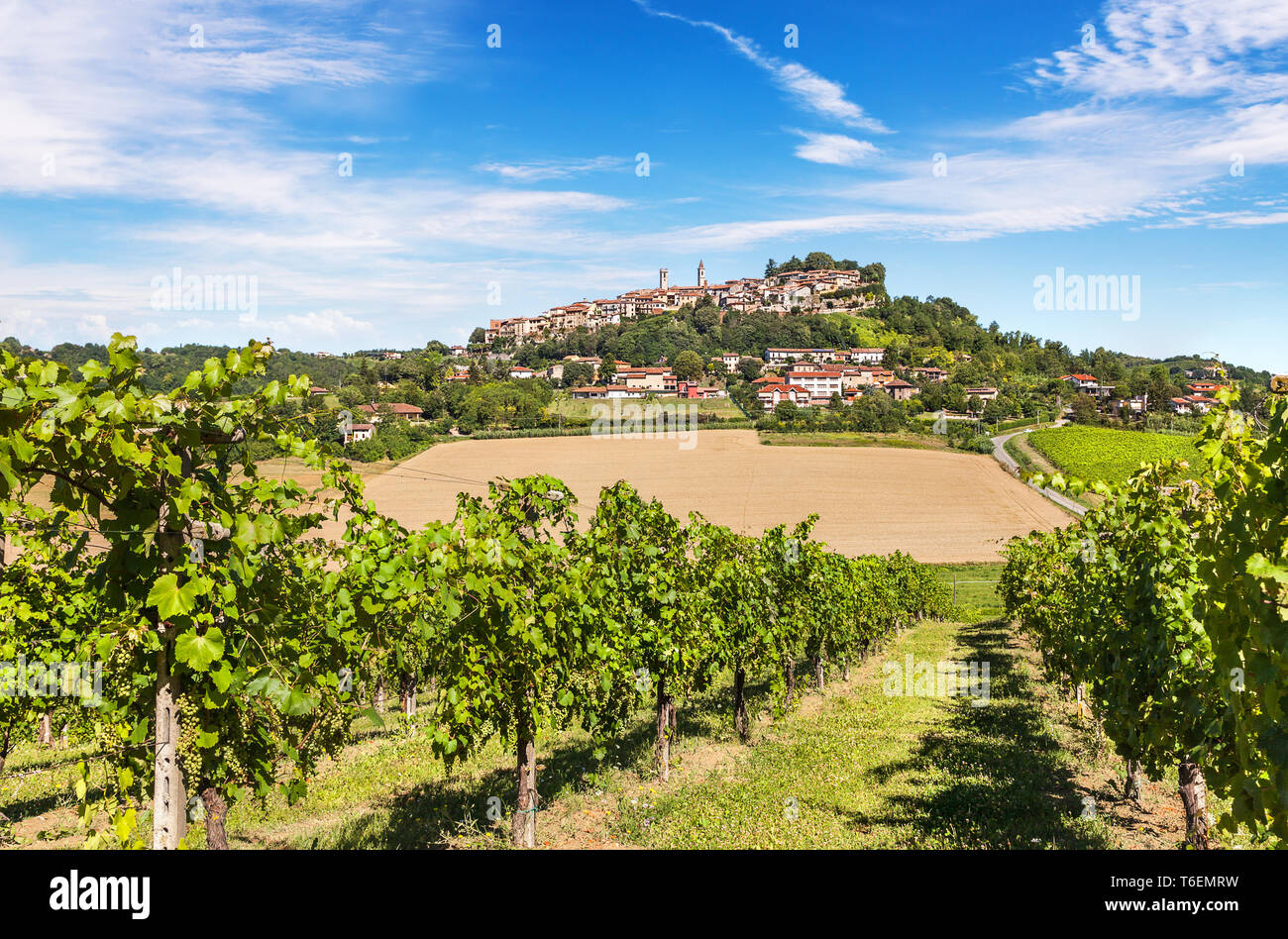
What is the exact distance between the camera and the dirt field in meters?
56.8

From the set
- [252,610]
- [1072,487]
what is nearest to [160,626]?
[252,610]

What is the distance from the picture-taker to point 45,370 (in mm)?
3207

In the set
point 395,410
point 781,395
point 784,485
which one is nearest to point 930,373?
point 781,395

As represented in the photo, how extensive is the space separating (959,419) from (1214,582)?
377 feet

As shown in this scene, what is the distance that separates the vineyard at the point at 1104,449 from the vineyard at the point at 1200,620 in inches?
2510

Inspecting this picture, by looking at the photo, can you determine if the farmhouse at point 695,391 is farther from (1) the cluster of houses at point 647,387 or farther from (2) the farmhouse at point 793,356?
(2) the farmhouse at point 793,356

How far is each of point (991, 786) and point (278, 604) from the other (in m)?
11.6

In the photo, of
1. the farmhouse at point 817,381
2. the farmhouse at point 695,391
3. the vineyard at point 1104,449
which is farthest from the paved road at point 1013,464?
the farmhouse at point 695,391

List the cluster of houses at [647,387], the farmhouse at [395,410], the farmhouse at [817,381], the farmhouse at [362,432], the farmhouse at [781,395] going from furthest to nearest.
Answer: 1. the farmhouse at [817,381]
2. the cluster of houses at [647,387]
3. the farmhouse at [781,395]
4. the farmhouse at [395,410]
5. the farmhouse at [362,432]

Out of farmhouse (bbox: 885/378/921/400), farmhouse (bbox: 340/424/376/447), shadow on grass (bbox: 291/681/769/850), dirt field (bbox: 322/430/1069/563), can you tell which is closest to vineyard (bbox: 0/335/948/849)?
shadow on grass (bbox: 291/681/769/850)

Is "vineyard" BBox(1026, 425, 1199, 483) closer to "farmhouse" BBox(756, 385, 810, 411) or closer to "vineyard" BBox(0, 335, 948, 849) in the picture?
"farmhouse" BBox(756, 385, 810, 411)

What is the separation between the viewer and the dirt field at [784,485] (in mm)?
56750

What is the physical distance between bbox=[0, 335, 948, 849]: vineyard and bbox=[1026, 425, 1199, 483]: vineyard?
61.3 m

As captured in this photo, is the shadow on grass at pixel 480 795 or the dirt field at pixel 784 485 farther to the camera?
the dirt field at pixel 784 485
